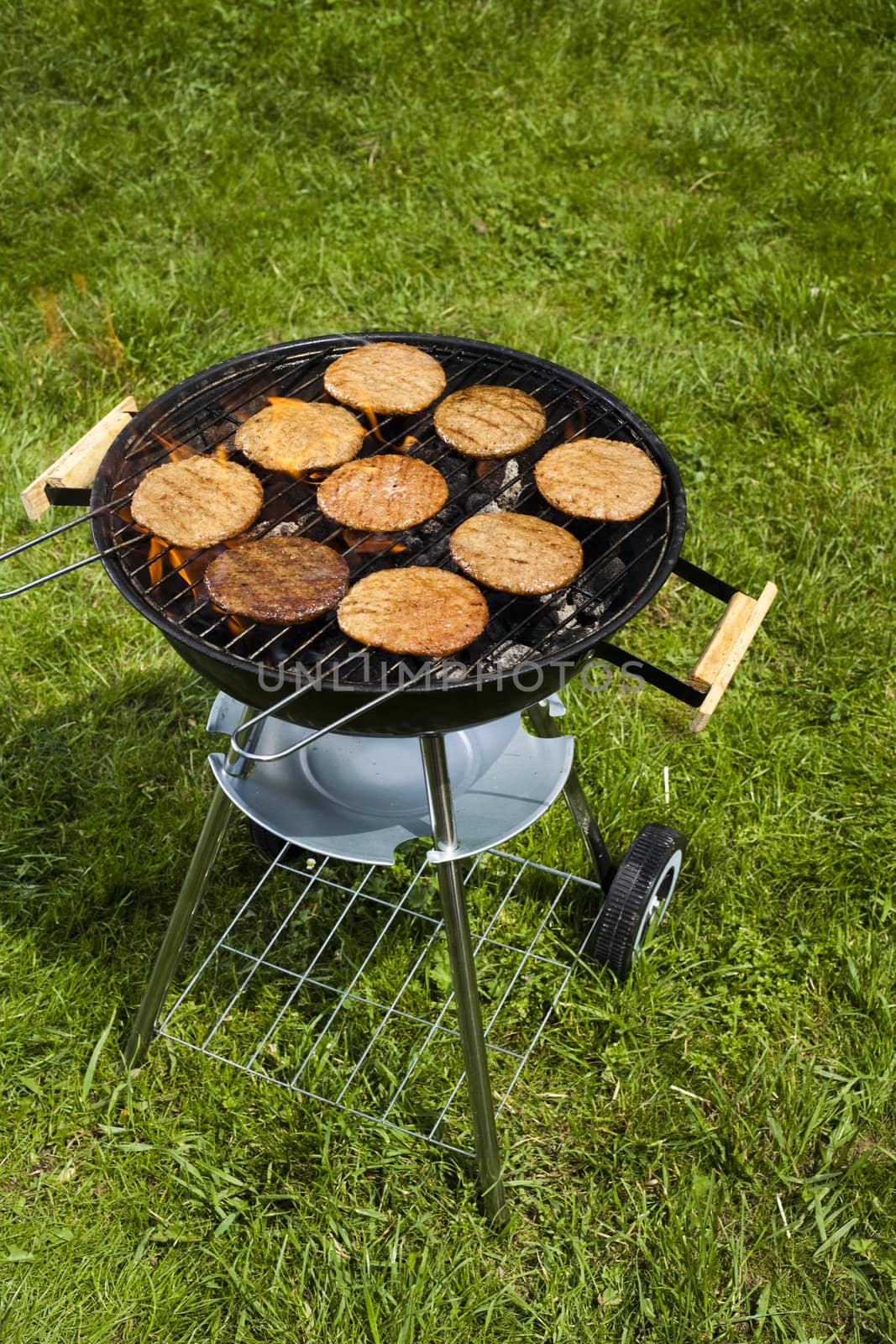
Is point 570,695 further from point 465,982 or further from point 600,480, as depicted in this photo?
point 465,982

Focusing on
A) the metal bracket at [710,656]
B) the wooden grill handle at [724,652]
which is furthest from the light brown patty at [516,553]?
the wooden grill handle at [724,652]

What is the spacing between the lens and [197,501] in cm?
263

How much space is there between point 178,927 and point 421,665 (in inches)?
41.5

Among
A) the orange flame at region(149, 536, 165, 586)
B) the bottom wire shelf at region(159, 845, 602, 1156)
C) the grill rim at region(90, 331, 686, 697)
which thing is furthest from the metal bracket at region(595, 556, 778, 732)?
the bottom wire shelf at region(159, 845, 602, 1156)

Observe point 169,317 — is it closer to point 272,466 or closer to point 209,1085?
point 272,466

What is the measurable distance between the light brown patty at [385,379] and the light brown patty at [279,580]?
49 centimetres

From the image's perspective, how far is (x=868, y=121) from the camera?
20.5 feet

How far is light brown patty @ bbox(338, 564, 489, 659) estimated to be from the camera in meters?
2.35

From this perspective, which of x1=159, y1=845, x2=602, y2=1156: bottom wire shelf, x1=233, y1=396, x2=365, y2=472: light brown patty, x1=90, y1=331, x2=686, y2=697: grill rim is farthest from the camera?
x1=159, y1=845, x2=602, y2=1156: bottom wire shelf

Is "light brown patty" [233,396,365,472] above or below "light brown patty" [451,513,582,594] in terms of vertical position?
above

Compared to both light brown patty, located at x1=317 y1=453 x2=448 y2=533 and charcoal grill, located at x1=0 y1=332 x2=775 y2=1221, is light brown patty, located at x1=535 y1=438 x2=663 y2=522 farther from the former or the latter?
light brown patty, located at x1=317 y1=453 x2=448 y2=533

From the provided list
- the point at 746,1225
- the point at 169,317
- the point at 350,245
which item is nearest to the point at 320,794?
the point at 746,1225

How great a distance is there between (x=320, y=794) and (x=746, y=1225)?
1.46 meters

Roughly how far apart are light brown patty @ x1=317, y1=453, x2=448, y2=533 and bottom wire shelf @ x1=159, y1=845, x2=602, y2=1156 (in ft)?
3.82
